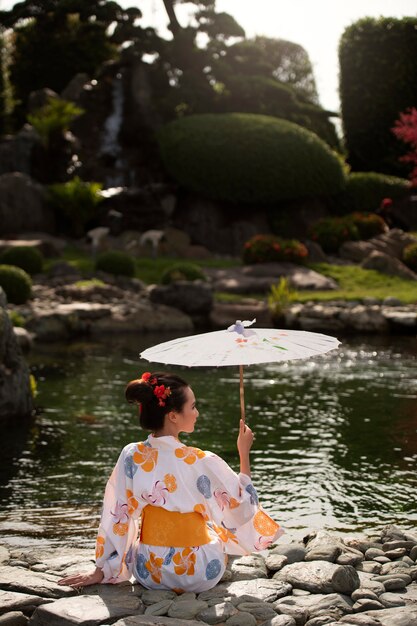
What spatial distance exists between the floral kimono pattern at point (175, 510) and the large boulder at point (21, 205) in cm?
2264

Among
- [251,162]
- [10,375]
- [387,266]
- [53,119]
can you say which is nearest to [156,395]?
[10,375]

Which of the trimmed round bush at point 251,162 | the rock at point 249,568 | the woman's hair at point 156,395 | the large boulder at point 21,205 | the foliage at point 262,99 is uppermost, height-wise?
the foliage at point 262,99

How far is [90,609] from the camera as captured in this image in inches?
173

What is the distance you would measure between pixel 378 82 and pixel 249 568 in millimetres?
30041

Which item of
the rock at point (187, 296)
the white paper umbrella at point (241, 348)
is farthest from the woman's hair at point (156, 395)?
the rock at point (187, 296)

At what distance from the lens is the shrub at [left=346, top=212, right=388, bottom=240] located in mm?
27547

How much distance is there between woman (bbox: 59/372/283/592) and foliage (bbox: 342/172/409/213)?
25620 millimetres

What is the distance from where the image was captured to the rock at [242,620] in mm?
4324

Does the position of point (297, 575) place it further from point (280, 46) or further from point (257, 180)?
point (280, 46)

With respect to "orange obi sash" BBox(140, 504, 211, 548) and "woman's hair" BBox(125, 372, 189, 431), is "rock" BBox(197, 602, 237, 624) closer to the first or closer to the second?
"orange obi sash" BBox(140, 504, 211, 548)

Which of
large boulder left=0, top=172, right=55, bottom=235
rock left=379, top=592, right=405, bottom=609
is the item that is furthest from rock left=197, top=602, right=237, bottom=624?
large boulder left=0, top=172, right=55, bottom=235

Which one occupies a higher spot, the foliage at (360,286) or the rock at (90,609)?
the foliage at (360,286)

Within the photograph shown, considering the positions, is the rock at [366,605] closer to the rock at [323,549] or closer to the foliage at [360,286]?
the rock at [323,549]

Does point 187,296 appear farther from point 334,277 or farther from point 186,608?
point 186,608
